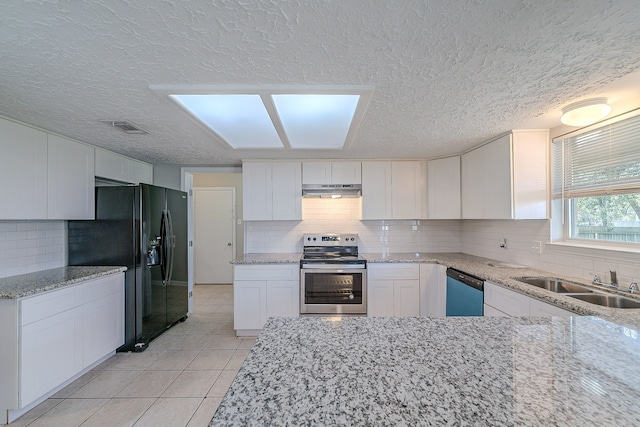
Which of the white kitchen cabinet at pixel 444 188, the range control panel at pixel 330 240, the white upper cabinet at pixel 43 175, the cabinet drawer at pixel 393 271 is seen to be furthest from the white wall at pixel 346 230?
the white upper cabinet at pixel 43 175

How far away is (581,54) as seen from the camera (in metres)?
1.27

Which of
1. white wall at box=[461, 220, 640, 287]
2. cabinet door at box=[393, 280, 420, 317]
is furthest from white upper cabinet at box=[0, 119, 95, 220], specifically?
white wall at box=[461, 220, 640, 287]

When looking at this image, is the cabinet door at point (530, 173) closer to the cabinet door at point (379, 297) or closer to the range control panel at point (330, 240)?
the cabinet door at point (379, 297)

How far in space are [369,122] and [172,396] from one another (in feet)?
8.87

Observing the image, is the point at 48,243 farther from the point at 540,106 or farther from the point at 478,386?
the point at 540,106

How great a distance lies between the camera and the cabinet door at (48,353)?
1838 millimetres

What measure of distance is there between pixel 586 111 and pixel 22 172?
4246mm

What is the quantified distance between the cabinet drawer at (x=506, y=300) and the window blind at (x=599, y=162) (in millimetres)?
1011

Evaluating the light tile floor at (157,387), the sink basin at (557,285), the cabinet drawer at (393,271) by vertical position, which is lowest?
the light tile floor at (157,387)

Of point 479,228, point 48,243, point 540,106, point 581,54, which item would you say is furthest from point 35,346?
point 479,228

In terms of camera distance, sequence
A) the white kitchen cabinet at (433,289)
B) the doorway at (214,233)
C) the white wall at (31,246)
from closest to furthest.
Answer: the white wall at (31,246) → the white kitchen cabinet at (433,289) → the doorway at (214,233)

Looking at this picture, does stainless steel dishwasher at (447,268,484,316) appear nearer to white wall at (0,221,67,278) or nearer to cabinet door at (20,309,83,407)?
cabinet door at (20,309,83,407)

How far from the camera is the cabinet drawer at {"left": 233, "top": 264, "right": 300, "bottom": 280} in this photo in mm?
3111

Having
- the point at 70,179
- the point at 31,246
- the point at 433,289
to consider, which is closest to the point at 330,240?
the point at 433,289
